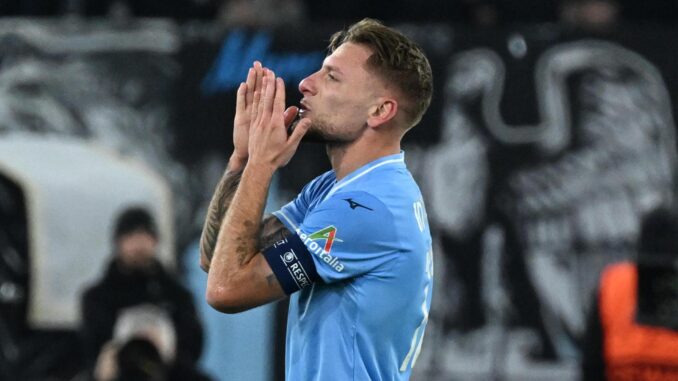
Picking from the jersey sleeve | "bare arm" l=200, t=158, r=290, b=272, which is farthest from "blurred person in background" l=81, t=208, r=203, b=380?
the jersey sleeve

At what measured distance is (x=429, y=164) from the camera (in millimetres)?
8539

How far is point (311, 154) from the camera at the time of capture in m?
8.50

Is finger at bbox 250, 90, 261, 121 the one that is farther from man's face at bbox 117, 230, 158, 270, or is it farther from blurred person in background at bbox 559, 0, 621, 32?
blurred person in background at bbox 559, 0, 621, 32

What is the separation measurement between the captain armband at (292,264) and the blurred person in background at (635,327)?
260 centimetres

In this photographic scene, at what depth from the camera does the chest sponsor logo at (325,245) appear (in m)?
3.81

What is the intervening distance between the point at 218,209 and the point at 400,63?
0.78 meters

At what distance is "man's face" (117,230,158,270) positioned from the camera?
845 cm

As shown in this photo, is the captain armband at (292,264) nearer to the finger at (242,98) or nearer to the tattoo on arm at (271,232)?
the tattoo on arm at (271,232)

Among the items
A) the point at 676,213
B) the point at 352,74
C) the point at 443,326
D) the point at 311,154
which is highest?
the point at 352,74

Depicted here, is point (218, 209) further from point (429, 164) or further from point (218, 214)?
point (429, 164)

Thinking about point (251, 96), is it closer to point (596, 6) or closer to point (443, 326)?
point (443, 326)

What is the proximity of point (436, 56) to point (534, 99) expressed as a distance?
0.70 meters

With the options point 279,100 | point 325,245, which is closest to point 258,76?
point 279,100

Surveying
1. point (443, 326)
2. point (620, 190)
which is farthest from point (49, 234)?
point (620, 190)
